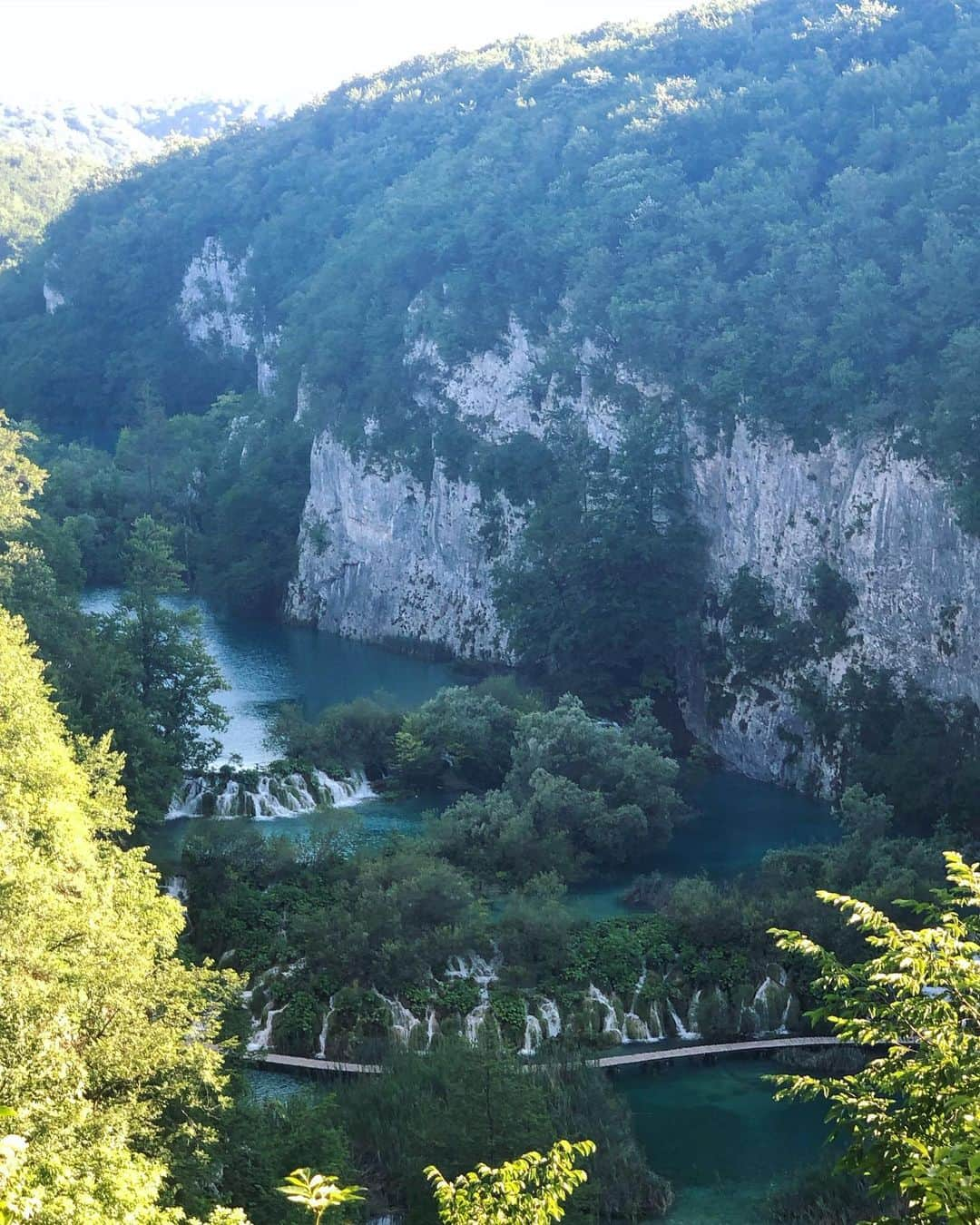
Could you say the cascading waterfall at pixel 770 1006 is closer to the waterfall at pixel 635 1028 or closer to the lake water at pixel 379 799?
the waterfall at pixel 635 1028

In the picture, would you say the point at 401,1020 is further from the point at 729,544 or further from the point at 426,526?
the point at 426,526

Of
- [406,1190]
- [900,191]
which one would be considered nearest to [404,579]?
[900,191]

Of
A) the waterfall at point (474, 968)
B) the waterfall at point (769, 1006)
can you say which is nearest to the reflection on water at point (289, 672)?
the waterfall at point (474, 968)

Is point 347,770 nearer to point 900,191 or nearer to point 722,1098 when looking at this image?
point 722,1098

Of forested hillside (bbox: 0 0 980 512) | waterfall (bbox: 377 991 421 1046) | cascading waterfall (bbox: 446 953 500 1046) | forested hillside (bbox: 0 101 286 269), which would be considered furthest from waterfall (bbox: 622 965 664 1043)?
forested hillside (bbox: 0 101 286 269)

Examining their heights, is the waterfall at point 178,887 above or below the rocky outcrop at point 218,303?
below

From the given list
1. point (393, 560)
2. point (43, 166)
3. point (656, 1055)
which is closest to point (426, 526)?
point (393, 560)

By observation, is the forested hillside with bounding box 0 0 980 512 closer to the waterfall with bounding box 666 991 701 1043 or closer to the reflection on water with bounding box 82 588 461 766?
the reflection on water with bounding box 82 588 461 766

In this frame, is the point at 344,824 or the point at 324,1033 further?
the point at 344,824
